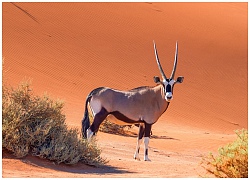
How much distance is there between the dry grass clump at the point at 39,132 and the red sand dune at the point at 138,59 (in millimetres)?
5135

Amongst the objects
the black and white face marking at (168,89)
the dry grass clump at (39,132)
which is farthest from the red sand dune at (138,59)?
the dry grass clump at (39,132)

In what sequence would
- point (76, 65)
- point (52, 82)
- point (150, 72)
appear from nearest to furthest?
point (52, 82) < point (76, 65) < point (150, 72)

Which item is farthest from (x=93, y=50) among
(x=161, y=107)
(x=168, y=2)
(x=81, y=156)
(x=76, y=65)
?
(x=81, y=156)

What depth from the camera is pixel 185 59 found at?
34750 mm

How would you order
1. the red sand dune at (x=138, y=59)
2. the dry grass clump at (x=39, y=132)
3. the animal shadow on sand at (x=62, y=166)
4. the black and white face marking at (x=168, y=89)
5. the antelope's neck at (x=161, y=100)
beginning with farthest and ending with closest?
the red sand dune at (x=138, y=59), the antelope's neck at (x=161, y=100), the black and white face marking at (x=168, y=89), the dry grass clump at (x=39, y=132), the animal shadow on sand at (x=62, y=166)

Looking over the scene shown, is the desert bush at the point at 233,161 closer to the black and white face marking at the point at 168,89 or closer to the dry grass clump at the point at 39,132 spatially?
the dry grass clump at the point at 39,132

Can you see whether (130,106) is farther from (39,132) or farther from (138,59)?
(138,59)

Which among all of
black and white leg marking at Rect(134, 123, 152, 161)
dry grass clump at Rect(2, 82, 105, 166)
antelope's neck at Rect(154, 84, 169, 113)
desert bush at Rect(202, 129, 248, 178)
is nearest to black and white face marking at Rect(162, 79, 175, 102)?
antelope's neck at Rect(154, 84, 169, 113)

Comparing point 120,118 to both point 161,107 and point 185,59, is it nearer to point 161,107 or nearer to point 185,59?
point 161,107

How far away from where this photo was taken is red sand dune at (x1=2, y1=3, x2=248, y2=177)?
79.0 ft

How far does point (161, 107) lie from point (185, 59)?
834 inches

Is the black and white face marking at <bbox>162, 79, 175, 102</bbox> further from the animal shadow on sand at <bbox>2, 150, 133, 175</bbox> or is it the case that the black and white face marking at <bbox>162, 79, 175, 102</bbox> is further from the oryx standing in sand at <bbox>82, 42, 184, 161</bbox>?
the animal shadow on sand at <bbox>2, 150, 133, 175</bbox>

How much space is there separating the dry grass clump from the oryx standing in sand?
256 centimetres

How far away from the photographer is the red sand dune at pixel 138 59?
2408 cm
